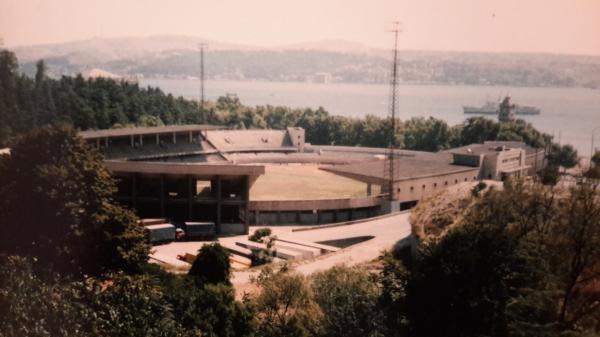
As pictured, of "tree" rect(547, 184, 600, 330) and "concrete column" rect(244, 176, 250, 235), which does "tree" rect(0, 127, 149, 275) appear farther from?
"tree" rect(547, 184, 600, 330)

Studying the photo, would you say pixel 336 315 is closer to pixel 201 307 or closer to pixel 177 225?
pixel 201 307

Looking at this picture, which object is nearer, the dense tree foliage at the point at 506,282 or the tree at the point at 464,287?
the dense tree foliage at the point at 506,282

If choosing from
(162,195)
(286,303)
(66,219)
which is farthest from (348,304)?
(162,195)

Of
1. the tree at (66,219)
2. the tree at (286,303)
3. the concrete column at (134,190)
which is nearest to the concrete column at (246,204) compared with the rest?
the concrete column at (134,190)

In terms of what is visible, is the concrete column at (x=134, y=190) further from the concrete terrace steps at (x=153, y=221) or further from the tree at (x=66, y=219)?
the tree at (x=66, y=219)

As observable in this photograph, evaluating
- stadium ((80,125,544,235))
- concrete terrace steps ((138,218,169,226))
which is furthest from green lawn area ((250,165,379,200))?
concrete terrace steps ((138,218,169,226))

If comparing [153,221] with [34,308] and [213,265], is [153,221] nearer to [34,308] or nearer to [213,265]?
[213,265]
